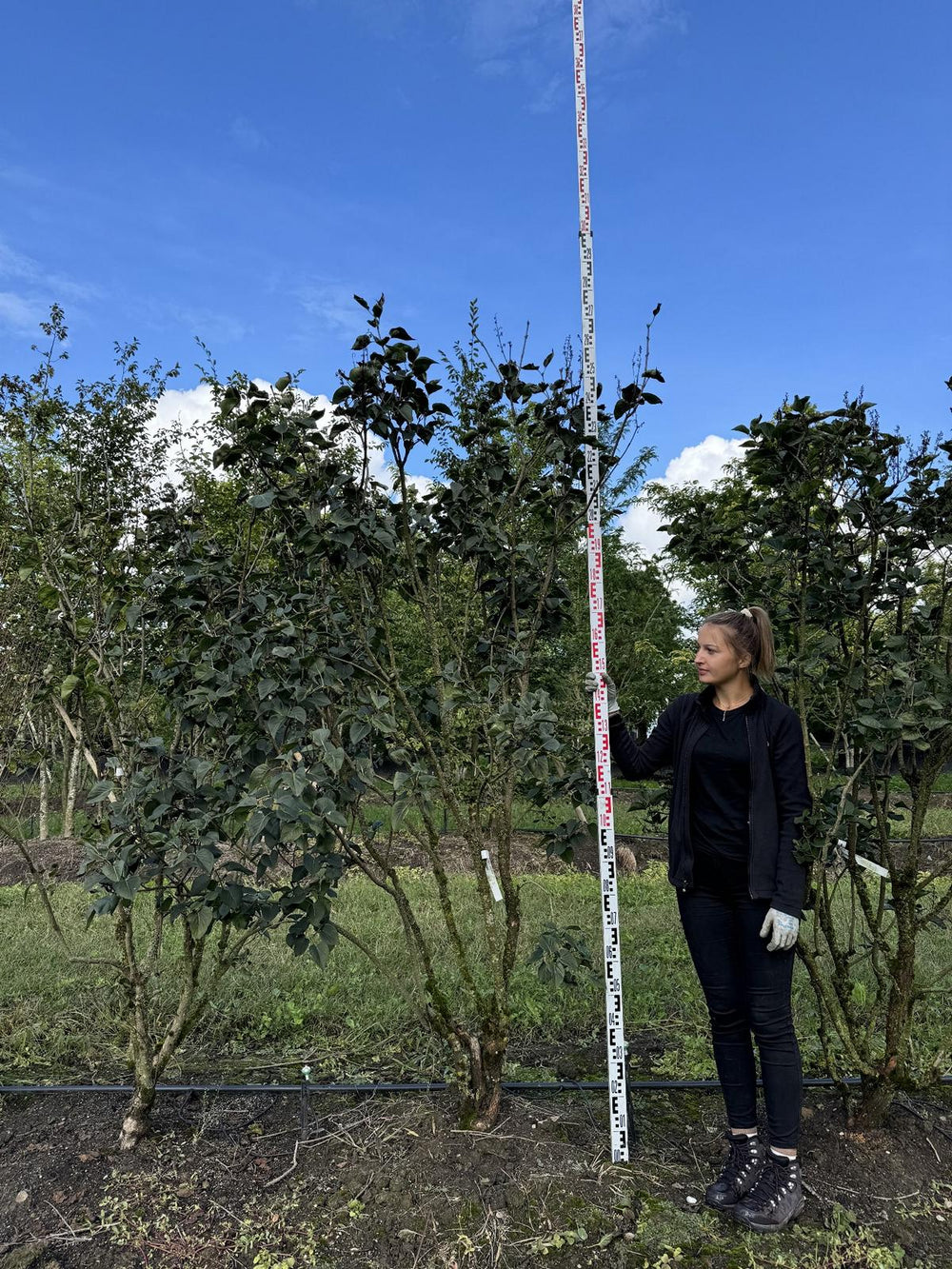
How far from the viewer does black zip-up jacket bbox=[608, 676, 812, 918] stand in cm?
240

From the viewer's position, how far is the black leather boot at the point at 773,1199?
2340 millimetres

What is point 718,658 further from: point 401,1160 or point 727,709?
point 401,1160

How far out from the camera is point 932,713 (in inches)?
100

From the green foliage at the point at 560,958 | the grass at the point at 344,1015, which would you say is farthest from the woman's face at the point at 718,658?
the grass at the point at 344,1015

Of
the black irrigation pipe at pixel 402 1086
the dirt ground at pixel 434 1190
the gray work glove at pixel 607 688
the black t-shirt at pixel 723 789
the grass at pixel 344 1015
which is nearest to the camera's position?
the dirt ground at pixel 434 1190

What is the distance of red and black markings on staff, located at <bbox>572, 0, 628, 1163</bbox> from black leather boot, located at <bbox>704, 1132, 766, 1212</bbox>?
0.29 m

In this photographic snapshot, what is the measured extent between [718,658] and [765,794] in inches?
16.7

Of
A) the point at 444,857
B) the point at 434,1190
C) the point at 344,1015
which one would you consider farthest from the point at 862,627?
the point at 444,857

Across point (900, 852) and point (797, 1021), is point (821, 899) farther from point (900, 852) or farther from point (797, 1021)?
point (900, 852)

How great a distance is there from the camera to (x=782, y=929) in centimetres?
235

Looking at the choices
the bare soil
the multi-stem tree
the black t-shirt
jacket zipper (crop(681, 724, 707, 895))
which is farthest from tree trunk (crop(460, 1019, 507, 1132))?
the bare soil

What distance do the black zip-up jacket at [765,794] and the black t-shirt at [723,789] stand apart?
3 cm

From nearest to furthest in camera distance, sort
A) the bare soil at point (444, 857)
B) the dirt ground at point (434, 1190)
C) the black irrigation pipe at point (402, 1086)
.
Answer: the dirt ground at point (434, 1190)
the black irrigation pipe at point (402, 1086)
the bare soil at point (444, 857)

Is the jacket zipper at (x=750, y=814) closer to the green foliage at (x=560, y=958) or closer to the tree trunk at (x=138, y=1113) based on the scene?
the green foliage at (x=560, y=958)
